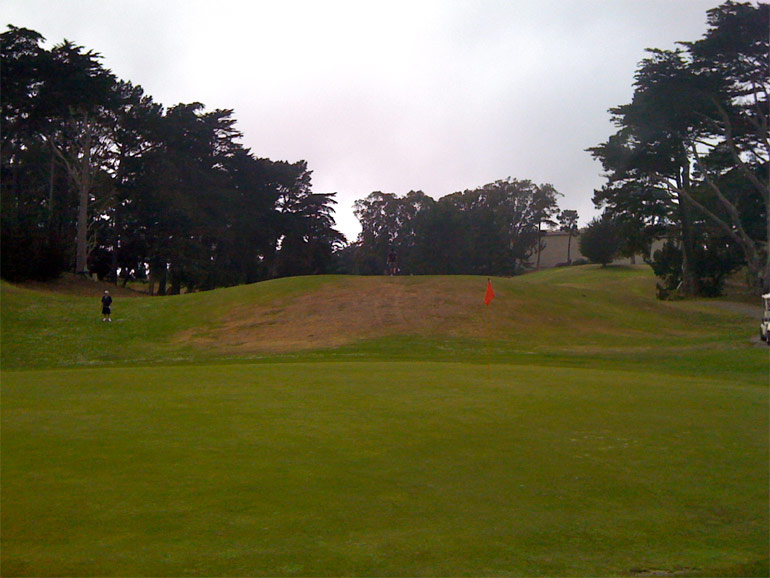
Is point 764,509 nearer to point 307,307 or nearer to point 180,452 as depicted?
point 180,452

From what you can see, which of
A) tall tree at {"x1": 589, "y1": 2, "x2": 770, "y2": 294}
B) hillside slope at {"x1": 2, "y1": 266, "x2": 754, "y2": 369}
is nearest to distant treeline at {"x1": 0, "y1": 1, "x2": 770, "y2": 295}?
tall tree at {"x1": 589, "y1": 2, "x2": 770, "y2": 294}

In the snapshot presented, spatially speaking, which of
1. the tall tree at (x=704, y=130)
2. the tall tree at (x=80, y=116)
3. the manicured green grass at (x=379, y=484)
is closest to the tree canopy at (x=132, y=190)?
the tall tree at (x=80, y=116)

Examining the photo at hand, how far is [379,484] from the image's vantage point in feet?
24.7

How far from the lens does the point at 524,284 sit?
48.1 meters

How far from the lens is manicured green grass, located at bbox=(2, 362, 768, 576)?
560 centimetres

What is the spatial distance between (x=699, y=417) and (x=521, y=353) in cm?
1850

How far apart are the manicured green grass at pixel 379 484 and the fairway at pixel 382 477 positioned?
0.03 meters

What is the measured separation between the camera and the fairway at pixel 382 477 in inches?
221

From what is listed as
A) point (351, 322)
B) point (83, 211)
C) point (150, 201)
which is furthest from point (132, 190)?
point (351, 322)

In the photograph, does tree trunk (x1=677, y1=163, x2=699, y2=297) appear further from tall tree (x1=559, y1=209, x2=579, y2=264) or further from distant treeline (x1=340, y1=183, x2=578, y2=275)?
tall tree (x1=559, y1=209, x2=579, y2=264)

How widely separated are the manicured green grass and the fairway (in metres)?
0.03

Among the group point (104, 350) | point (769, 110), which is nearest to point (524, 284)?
point (769, 110)

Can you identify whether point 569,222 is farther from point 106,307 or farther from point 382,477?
point 382,477

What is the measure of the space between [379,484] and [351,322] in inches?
1192
